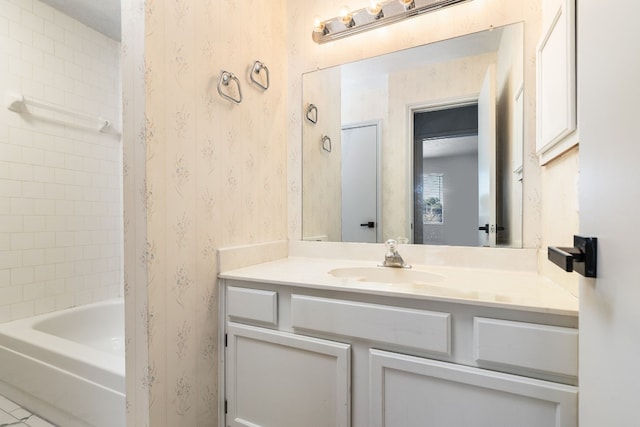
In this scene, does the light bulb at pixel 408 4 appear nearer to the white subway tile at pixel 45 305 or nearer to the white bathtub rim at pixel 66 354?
the white bathtub rim at pixel 66 354

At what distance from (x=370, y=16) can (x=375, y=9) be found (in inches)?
1.8

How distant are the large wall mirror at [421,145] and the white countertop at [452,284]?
18 centimetres

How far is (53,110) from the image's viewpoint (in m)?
2.08

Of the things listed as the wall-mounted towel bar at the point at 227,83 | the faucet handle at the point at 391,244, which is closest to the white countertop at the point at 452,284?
the faucet handle at the point at 391,244

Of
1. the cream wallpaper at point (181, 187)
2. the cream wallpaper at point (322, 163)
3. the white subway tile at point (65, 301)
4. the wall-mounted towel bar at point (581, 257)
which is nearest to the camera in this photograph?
the wall-mounted towel bar at point (581, 257)

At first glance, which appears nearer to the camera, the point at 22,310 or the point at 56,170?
the point at 22,310

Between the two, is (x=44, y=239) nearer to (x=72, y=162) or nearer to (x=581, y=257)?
(x=72, y=162)

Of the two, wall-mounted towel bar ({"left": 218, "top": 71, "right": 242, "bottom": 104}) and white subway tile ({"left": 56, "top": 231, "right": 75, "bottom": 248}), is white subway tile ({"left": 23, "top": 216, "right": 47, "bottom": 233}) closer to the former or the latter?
white subway tile ({"left": 56, "top": 231, "right": 75, "bottom": 248})

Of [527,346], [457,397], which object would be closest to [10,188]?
[457,397]

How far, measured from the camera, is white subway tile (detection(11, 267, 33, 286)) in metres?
1.90

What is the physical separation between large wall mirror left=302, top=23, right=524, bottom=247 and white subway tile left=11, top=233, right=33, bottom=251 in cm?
177

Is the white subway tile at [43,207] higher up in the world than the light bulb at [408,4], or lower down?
lower down

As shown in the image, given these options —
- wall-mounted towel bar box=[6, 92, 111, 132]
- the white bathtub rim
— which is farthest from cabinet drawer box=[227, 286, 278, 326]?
wall-mounted towel bar box=[6, 92, 111, 132]

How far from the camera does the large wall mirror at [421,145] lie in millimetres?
1381
